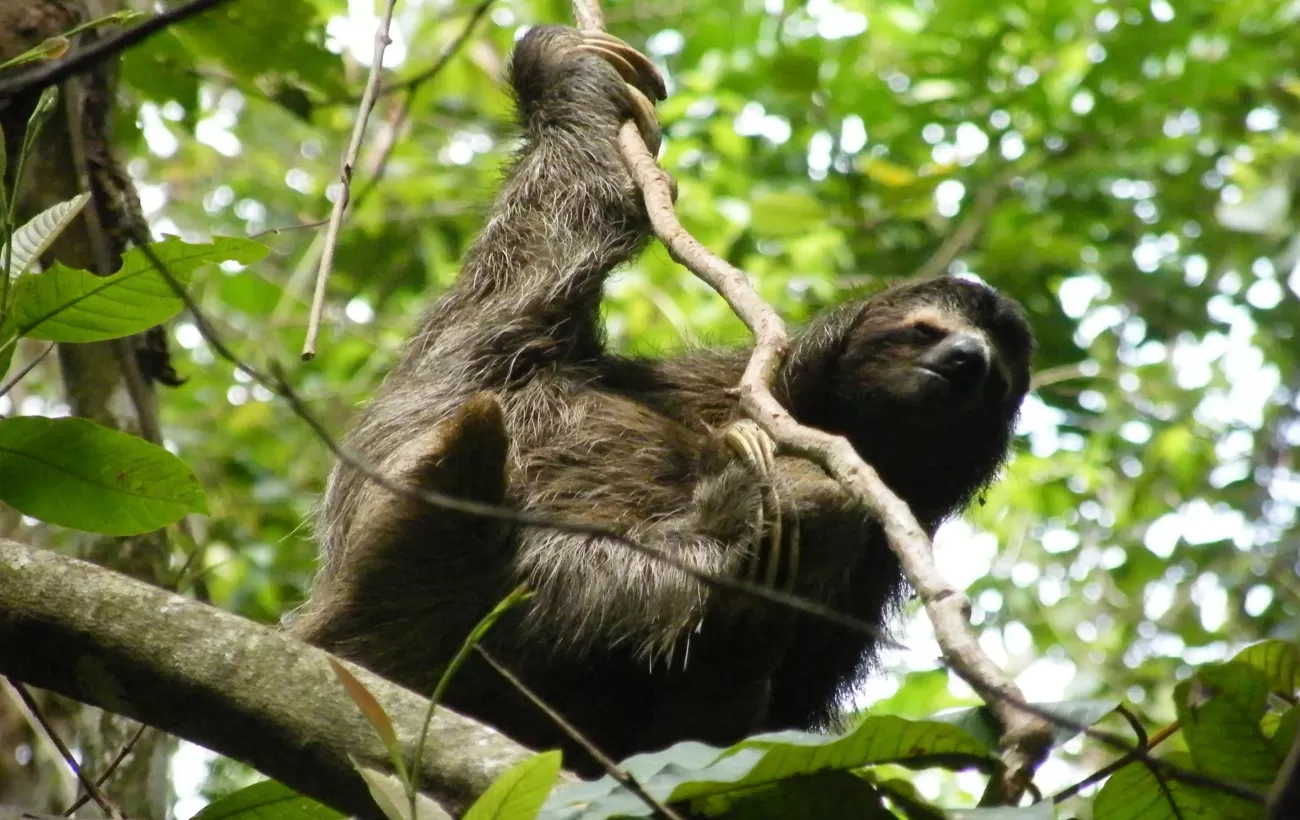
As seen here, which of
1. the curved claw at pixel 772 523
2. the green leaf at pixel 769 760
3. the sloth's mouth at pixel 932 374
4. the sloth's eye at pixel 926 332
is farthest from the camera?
the sloth's eye at pixel 926 332

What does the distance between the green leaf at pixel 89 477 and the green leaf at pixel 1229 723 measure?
2.77 meters

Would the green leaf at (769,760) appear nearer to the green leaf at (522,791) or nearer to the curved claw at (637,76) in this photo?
the green leaf at (522,791)

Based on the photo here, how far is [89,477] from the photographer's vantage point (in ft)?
13.3

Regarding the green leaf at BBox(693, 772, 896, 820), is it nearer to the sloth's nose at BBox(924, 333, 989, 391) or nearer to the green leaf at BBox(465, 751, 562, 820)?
the green leaf at BBox(465, 751, 562, 820)

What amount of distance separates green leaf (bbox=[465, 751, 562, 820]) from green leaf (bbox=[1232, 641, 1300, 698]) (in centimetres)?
155

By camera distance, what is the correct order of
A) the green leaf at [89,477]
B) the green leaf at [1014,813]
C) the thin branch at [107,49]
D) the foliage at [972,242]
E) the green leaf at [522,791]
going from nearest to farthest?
the thin branch at [107,49] → the green leaf at [1014,813] → the green leaf at [522,791] → the green leaf at [89,477] → the foliage at [972,242]

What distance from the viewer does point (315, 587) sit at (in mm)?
6461

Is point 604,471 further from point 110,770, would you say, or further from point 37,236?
point 37,236

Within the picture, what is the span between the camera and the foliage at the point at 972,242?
A: 11148 mm

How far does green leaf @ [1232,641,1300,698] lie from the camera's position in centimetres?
309

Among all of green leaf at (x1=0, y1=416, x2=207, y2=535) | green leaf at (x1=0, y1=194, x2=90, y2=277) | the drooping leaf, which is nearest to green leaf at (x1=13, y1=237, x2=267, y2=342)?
green leaf at (x1=0, y1=194, x2=90, y2=277)

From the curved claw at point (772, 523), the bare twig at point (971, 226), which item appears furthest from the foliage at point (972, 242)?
the curved claw at point (772, 523)

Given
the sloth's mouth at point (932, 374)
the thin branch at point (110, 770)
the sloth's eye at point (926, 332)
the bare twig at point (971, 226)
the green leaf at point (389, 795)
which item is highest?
the green leaf at point (389, 795)

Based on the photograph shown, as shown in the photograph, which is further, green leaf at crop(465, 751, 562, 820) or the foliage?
the foliage
